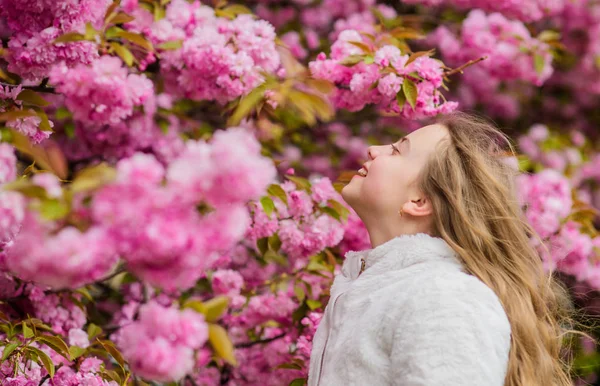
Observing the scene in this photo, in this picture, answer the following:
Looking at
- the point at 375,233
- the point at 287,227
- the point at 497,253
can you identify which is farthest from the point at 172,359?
the point at 287,227

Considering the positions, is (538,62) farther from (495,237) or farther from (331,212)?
(495,237)

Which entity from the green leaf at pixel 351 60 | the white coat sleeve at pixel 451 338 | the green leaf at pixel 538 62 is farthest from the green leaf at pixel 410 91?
the green leaf at pixel 538 62

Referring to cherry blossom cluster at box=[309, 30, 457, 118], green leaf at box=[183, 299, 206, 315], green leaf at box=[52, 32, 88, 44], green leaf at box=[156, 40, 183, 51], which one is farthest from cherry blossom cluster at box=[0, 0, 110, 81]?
green leaf at box=[183, 299, 206, 315]

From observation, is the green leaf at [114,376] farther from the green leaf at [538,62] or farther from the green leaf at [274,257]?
the green leaf at [538,62]

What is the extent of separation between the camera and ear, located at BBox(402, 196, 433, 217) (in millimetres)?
1709

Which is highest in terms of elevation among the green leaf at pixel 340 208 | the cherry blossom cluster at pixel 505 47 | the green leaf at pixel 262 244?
the green leaf at pixel 340 208

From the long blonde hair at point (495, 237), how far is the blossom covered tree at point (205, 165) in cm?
36

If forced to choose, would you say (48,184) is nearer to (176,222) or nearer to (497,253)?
(176,222)

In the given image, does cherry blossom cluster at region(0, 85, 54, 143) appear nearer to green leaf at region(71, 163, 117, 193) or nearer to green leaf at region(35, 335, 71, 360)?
green leaf at region(35, 335, 71, 360)

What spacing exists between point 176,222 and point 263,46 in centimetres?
148

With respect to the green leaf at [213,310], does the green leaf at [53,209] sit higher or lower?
higher

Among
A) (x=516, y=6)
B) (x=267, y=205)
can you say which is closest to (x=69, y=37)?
(x=267, y=205)

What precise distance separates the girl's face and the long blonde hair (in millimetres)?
32

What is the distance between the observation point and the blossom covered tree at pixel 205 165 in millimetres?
940
